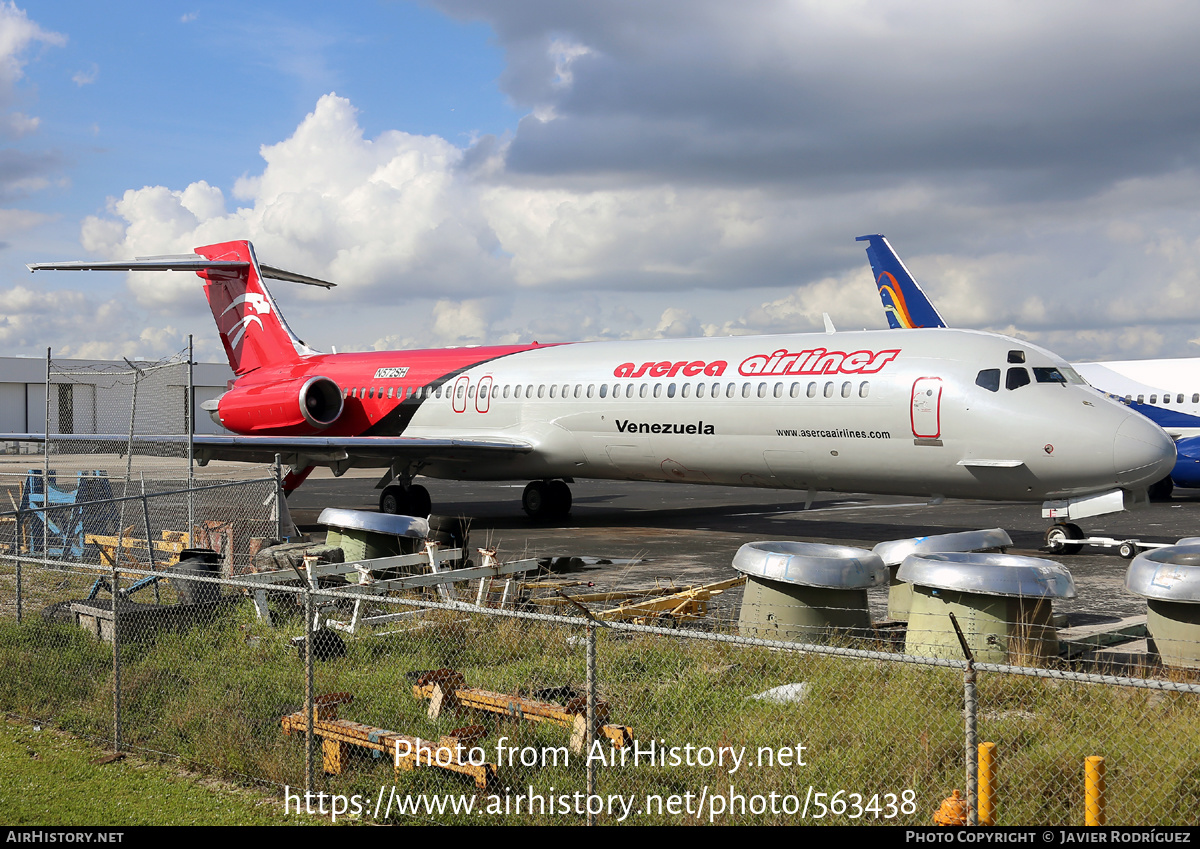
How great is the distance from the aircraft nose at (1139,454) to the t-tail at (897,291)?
59.6 ft

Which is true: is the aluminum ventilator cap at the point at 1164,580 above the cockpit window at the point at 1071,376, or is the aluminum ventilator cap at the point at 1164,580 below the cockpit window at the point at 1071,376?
below

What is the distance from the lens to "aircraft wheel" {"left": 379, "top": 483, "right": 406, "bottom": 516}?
64.3 feet

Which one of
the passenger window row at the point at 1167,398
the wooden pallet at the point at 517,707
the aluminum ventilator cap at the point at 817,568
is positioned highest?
the passenger window row at the point at 1167,398

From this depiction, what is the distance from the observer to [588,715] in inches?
197

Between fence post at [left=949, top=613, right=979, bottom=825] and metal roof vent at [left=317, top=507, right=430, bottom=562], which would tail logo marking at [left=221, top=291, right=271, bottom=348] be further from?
fence post at [left=949, top=613, right=979, bottom=825]

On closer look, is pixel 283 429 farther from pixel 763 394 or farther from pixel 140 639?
pixel 140 639

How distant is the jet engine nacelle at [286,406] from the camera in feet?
70.5

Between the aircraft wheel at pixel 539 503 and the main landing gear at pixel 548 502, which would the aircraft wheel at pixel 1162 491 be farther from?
the aircraft wheel at pixel 539 503

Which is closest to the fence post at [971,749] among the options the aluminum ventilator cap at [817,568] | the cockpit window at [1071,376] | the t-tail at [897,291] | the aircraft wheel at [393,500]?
the aluminum ventilator cap at [817,568]

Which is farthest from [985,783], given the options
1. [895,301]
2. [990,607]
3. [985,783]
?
[895,301]

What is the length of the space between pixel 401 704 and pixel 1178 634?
18.4 feet

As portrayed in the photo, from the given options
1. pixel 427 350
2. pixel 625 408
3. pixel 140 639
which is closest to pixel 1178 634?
pixel 140 639

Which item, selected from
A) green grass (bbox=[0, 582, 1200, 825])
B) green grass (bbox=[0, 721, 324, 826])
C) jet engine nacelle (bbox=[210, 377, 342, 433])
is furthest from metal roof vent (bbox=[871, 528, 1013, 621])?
jet engine nacelle (bbox=[210, 377, 342, 433])

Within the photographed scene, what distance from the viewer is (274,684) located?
7.38 m
